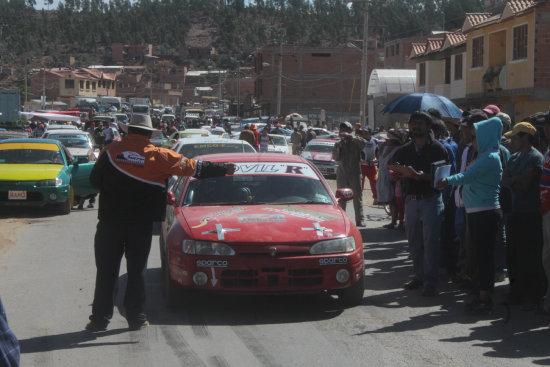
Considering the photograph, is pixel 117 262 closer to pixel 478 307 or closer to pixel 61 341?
pixel 61 341

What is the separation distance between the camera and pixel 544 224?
7.01 meters

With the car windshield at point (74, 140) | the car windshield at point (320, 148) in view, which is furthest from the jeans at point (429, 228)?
the car windshield at point (320, 148)

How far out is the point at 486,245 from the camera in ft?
23.8

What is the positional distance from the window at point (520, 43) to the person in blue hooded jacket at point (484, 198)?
23769mm

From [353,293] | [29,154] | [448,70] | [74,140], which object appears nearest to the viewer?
[353,293]

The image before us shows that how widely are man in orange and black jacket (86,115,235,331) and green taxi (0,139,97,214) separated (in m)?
8.16

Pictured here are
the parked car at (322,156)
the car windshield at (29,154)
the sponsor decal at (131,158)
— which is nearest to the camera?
the sponsor decal at (131,158)

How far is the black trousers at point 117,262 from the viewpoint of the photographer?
21.5ft

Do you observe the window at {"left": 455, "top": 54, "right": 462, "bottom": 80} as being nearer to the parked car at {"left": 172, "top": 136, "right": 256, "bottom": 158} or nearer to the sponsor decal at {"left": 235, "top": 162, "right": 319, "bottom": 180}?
the parked car at {"left": 172, "top": 136, "right": 256, "bottom": 158}

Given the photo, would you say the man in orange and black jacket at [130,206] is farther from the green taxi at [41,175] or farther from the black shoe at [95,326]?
the green taxi at [41,175]

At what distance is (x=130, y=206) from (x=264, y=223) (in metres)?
1.40

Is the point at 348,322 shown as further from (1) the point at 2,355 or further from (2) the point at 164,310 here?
(1) the point at 2,355

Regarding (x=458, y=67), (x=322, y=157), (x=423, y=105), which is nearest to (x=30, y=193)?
(x=423, y=105)

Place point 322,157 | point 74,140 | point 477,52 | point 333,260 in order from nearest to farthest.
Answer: point 333,260 < point 74,140 < point 322,157 < point 477,52
